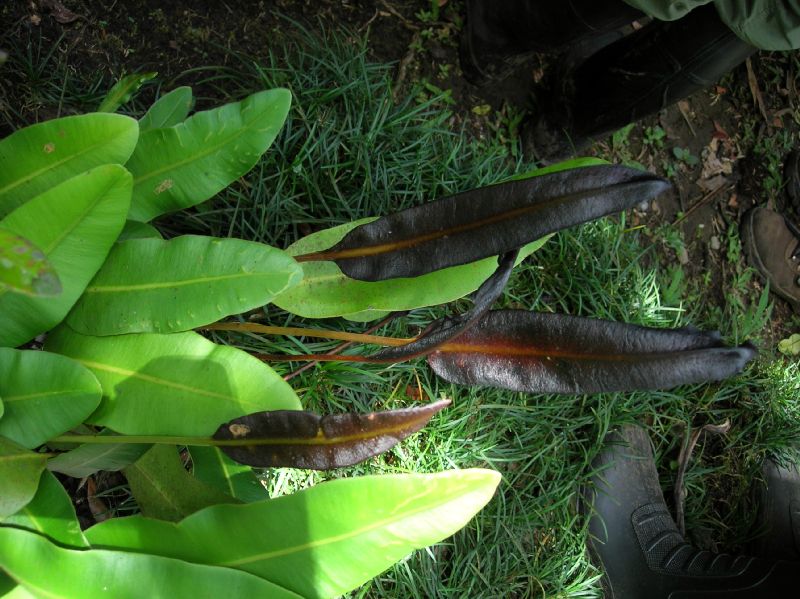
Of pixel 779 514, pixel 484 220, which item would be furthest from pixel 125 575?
pixel 779 514

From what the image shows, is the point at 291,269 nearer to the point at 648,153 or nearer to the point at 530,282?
the point at 530,282

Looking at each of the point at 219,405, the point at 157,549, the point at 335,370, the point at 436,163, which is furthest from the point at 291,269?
the point at 436,163

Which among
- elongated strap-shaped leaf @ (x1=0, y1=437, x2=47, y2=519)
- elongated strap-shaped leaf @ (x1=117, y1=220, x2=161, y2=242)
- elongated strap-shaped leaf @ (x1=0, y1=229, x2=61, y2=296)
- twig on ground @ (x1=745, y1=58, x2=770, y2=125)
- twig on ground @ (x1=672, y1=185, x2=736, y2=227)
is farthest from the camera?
twig on ground @ (x1=745, y1=58, x2=770, y2=125)

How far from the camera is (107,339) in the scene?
37.4 inches

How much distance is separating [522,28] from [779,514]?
65.7 inches

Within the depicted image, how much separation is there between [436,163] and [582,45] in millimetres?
699

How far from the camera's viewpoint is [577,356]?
992mm

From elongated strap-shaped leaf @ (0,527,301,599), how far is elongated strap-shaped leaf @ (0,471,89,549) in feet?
0.13

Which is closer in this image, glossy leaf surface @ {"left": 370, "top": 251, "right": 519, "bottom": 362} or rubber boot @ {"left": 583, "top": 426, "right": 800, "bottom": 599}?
glossy leaf surface @ {"left": 370, "top": 251, "right": 519, "bottom": 362}

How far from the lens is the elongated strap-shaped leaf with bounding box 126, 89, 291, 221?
0.97 m

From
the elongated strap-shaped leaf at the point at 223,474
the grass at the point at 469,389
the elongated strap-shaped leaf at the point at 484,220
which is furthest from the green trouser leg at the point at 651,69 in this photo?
the elongated strap-shaped leaf at the point at 223,474

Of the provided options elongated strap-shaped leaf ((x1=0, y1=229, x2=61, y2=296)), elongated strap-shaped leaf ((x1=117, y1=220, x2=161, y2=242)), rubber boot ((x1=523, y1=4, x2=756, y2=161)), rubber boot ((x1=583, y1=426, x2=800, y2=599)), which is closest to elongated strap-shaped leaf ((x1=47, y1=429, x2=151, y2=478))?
elongated strap-shaped leaf ((x1=117, y1=220, x2=161, y2=242))

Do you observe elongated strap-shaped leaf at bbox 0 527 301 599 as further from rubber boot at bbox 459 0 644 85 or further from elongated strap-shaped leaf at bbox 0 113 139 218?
rubber boot at bbox 459 0 644 85

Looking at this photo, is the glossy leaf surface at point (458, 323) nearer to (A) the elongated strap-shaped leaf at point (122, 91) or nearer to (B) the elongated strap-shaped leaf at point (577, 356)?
(B) the elongated strap-shaped leaf at point (577, 356)
